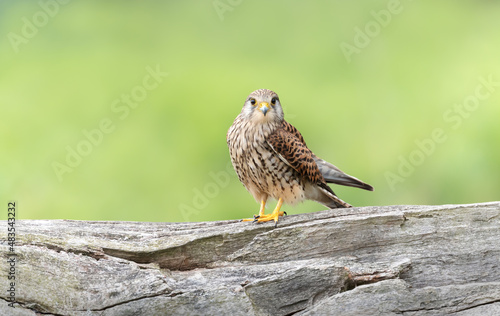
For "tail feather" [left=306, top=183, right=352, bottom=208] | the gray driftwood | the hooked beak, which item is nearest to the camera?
the gray driftwood

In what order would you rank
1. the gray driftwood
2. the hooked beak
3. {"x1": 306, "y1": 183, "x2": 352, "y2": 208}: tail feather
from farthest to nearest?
1. {"x1": 306, "y1": 183, "x2": 352, "y2": 208}: tail feather
2. the hooked beak
3. the gray driftwood

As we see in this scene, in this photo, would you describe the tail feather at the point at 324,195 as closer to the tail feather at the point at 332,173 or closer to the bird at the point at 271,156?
the bird at the point at 271,156

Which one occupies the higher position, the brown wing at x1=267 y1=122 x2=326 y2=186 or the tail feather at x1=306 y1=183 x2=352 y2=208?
the brown wing at x1=267 y1=122 x2=326 y2=186

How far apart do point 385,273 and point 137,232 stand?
57.7 inches

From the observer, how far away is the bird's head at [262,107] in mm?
3668

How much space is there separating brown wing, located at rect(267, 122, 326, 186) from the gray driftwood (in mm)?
338

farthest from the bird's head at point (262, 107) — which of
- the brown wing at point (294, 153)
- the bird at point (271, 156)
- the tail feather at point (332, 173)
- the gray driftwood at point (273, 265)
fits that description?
the gray driftwood at point (273, 265)

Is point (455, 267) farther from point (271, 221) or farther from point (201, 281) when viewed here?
point (201, 281)

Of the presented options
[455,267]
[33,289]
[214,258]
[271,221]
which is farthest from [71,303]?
[455,267]

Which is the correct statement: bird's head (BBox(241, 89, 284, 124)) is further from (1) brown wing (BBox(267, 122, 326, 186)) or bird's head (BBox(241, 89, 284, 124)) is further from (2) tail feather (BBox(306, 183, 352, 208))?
(2) tail feather (BBox(306, 183, 352, 208))

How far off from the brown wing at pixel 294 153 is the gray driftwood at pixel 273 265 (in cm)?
34

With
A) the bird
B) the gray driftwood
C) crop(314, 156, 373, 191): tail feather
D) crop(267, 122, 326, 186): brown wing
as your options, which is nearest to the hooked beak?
the bird

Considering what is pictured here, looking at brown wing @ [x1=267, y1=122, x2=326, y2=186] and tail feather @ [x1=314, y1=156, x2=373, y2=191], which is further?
tail feather @ [x1=314, y1=156, x2=373, y2=191]

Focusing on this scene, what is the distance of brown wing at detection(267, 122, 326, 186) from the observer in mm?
3646
